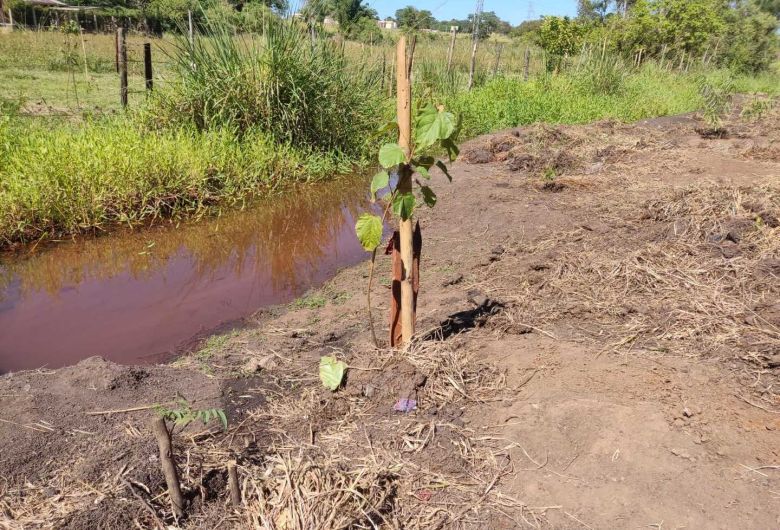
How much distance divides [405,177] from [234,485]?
1.40m

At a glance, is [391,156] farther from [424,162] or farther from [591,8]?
[591,8]

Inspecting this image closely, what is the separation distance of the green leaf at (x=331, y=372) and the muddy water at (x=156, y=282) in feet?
4.47

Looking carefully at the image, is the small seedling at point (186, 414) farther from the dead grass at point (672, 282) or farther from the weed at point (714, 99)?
the weed at point (714, 99)

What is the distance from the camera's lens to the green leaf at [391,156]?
2.24 metres

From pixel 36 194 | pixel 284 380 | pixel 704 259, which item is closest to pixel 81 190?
pixel 36 194

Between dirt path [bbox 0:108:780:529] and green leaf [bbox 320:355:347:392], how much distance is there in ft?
0.18

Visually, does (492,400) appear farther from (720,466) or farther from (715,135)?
(715,135)

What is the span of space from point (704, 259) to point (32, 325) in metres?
4.67

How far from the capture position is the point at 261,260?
5020mm

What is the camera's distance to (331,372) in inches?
99.2

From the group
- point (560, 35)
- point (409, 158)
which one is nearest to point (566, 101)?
point (560, 35)

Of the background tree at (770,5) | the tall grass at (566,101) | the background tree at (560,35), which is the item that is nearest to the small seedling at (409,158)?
the tall grass at (566,101)

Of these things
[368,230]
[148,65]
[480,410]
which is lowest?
[480,410]

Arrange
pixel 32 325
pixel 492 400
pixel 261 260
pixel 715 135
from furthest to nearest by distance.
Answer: pixel 715 135 → pixel 261 260 → pixel 32 325 → pixel 492 400
